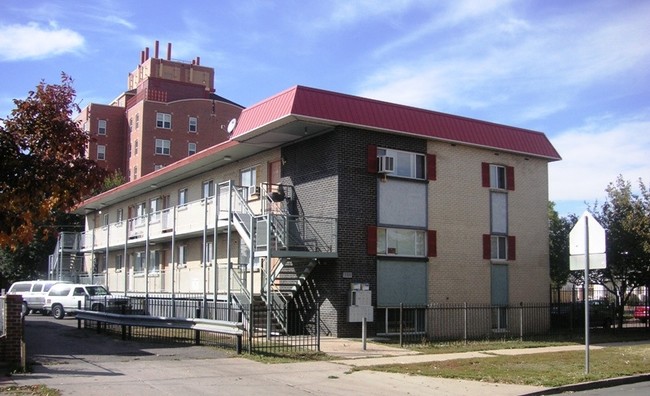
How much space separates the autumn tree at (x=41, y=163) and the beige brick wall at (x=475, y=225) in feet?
49.7

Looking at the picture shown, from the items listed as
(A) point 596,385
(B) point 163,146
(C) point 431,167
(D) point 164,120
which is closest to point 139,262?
(C) point 431,167

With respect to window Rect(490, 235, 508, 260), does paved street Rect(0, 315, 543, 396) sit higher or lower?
A: lower

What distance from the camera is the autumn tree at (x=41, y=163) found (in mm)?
11086

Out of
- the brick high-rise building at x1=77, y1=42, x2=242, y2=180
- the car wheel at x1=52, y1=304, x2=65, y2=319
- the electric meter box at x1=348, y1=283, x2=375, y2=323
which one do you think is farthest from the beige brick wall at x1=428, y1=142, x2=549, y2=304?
the brick high-rise building at x1=77, y1=42, x2=242, y2=180

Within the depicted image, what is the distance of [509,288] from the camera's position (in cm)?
Result: 2694

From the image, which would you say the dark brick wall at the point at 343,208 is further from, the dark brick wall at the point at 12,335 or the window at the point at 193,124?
the window at the point at 193,124

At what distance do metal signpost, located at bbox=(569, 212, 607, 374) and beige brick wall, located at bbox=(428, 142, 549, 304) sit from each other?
10109 mm

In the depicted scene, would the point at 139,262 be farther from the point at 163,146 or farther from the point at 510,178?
the point at 163,146

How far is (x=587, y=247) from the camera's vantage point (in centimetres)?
1434

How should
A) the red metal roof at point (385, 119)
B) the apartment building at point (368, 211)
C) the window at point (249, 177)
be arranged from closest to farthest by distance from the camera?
1. the red metal roof at point (385, 119)
2. the apartment building at point (368, 211)
3. the window at point (249, 177)

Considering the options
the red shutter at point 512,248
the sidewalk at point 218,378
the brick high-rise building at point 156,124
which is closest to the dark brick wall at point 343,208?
the sidewalk at point 218,378

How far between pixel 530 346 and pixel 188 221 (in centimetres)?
1554

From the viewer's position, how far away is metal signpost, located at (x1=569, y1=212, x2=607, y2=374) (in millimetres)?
14133

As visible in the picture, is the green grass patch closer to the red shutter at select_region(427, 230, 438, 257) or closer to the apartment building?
the apartment building
